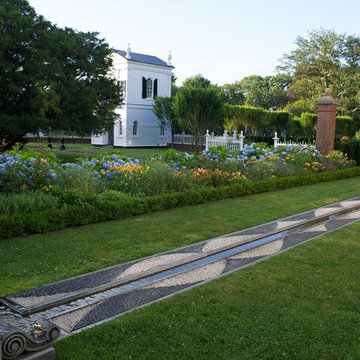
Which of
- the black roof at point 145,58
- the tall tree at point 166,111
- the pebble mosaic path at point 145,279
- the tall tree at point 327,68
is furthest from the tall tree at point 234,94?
the pebble mosaic path at point 145,279

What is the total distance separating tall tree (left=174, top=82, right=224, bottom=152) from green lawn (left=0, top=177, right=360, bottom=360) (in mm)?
21848

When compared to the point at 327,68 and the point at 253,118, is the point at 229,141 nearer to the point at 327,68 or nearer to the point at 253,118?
the point at 253,118

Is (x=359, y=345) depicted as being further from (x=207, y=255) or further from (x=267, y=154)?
(x=267, y=154)

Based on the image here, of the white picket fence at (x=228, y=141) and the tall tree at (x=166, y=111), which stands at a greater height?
the tall tree at (x=166, y=111)

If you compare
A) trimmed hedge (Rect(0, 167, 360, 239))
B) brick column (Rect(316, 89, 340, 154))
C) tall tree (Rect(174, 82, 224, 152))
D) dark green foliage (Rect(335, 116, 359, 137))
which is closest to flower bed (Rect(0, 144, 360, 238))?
trimmed hedge (Rect(0, 167, 360, 239))

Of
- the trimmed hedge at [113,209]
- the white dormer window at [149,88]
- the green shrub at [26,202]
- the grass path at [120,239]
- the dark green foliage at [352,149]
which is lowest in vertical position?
the grass path at [120,239]

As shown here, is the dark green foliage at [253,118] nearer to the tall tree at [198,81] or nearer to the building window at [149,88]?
the building window at [149,88]

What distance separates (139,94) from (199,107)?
7373mm

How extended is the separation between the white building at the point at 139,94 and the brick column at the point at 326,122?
19.2 metres

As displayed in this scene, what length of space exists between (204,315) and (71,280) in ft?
4.83

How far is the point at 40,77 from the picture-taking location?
16844 mm

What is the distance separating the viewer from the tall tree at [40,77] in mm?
16266

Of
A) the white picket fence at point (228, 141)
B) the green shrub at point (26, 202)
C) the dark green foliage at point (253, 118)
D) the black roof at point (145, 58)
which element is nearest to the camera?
the green shrub at point (26, 202)

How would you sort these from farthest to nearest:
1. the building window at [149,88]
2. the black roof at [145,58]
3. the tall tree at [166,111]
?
1. the building window at [149,88]
2. the black roof at [145,58]
3. the tall tree at [166,111]
